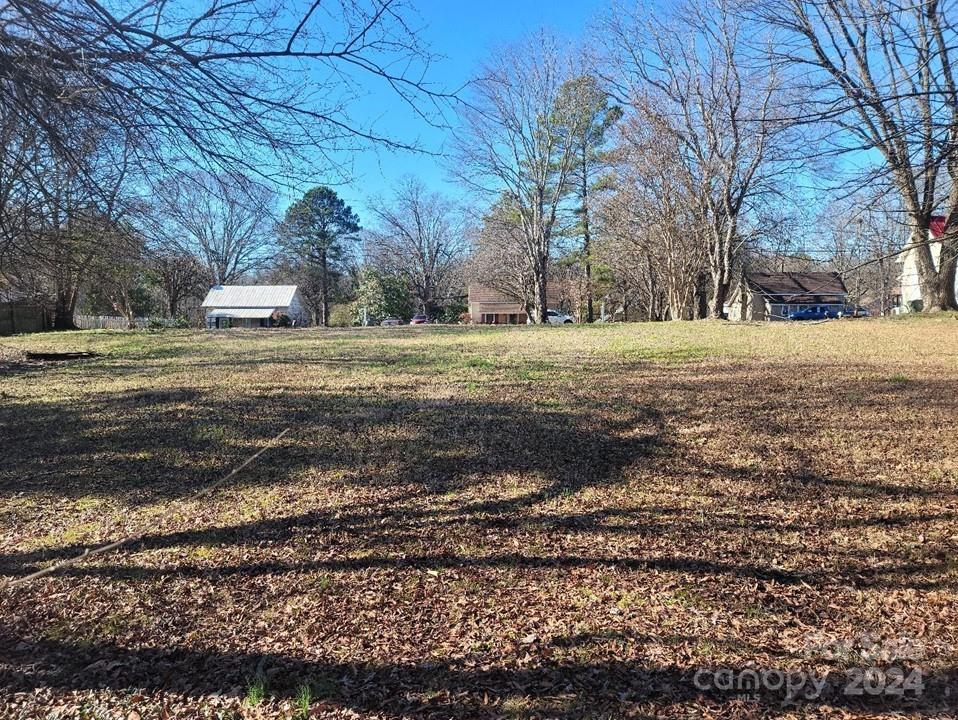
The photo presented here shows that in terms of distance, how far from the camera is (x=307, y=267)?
5278 centimetres

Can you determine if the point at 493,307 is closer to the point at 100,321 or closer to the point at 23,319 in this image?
the point at 100,321

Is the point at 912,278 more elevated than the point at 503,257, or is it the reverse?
the point at 503,257

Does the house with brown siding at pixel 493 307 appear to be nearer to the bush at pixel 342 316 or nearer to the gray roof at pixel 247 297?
the bush at pixel 342 316

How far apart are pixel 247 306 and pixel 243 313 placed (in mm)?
680

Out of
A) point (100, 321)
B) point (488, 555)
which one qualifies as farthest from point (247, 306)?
point (488, 555)

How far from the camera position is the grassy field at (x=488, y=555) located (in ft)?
7.32

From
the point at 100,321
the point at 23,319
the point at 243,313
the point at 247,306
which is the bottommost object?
the point at 23,319

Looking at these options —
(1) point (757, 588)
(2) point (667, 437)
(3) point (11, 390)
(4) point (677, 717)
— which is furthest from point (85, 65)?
(3) point (11, 390)

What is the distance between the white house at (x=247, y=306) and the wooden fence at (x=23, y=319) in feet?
61.2

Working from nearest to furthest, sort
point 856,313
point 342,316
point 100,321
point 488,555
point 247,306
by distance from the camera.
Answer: point 488,555
point 856,313
point 100,321
point 247,306
point 342,316

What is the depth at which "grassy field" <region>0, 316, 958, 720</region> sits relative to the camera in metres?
2.23

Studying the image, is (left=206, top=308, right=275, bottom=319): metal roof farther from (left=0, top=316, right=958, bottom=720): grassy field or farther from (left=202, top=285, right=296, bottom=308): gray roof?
(left=0, top=316, right=958, bottom=720): grassy field

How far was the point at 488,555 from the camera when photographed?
3.21m

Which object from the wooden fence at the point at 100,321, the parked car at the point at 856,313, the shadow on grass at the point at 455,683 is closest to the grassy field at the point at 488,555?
the shadow on grass at the point at 455,683
